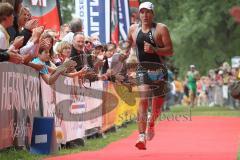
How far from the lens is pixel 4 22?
1048 centimetres

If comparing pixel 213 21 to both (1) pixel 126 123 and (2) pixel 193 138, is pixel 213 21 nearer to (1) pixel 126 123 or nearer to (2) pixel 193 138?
(1) pixel 126 123

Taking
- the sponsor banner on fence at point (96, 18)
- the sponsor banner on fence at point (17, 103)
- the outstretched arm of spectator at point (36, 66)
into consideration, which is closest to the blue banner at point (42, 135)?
the sponsor banner on fence at point (17, 103)

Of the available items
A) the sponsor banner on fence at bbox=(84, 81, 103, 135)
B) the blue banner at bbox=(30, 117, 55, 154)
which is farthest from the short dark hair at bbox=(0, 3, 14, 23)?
the sponsor banner on fence at bbox=(84, 81, 103, 135)

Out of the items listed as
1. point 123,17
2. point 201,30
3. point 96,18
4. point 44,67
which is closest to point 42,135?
point 44,67

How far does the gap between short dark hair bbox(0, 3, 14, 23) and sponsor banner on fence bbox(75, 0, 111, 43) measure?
908 cm

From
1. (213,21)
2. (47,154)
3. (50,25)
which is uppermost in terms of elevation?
(213,21)

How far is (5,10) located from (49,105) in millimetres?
3009

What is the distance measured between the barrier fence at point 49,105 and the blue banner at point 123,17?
5536 mm

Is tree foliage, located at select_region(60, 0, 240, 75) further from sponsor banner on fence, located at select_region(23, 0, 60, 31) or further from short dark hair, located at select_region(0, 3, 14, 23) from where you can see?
short dark hair, located at select_region(0, 3, 14, 23)

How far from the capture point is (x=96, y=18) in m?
19.5

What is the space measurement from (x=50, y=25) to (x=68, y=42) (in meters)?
2.53

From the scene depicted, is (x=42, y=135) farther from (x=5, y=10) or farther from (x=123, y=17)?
(x=123, y=17)

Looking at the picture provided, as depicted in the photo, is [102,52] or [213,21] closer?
[102,52]

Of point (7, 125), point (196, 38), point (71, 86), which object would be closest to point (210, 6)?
Result: point (196, 38)
